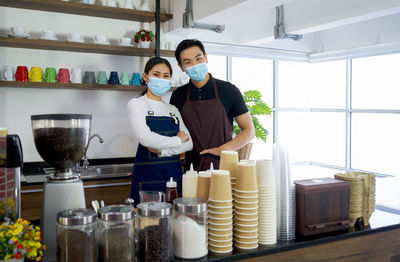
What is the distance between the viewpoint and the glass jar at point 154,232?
1.22 metres

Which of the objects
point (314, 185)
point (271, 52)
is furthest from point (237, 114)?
point (271, 52)

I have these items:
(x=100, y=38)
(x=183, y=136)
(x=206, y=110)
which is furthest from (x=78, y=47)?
(x=183, y=136)

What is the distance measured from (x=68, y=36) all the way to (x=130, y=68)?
78cm

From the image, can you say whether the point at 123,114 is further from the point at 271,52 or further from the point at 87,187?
the point at 271,52

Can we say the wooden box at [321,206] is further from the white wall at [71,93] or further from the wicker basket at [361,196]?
the white wall at [71,93]

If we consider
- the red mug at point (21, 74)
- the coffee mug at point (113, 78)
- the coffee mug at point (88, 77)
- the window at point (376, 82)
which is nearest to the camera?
the red mug at point (21, 74)

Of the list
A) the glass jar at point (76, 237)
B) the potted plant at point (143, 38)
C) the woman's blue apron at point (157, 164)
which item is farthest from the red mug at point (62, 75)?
the glass jar at point (76, 237)

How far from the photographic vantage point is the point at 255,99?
501 centimetres

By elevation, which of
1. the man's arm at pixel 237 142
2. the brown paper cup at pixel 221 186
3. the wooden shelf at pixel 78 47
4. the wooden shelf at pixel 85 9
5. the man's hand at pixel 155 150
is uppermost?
the wooden shelf at pixel 85 9

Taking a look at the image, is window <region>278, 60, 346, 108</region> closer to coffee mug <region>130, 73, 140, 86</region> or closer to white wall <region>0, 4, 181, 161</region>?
white wall <region>0, 4, 181, 161</region>

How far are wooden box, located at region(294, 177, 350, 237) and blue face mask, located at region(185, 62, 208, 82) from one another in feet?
3.52

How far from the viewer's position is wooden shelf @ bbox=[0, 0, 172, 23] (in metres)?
3.58

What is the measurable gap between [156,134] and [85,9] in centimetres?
224

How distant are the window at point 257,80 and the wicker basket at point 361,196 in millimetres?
4534
